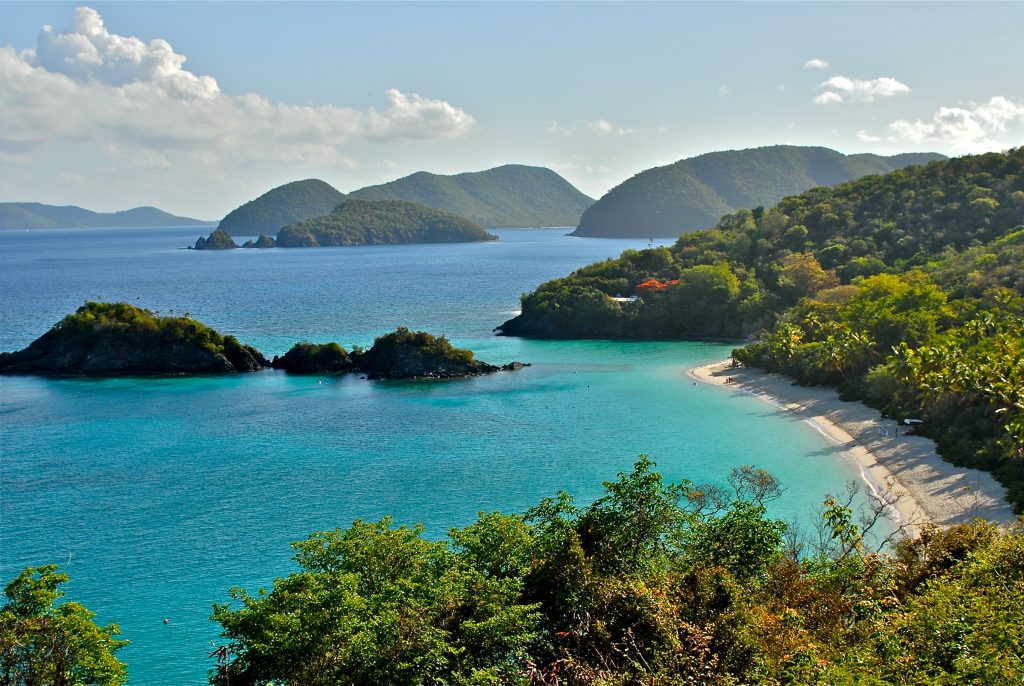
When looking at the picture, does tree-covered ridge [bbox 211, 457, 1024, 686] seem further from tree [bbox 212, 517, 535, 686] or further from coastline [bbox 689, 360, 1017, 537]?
coastline [bbox 689, 360, 1017, 537]

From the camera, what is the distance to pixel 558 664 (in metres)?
18.0

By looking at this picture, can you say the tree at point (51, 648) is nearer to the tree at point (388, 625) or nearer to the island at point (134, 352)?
the tree at point (388, 625)

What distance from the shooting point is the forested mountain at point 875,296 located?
4631 centimetres

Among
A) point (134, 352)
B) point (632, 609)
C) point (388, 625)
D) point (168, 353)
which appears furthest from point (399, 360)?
point (632, 609)

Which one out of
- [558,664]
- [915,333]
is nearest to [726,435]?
[915,333]

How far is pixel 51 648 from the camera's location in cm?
1941

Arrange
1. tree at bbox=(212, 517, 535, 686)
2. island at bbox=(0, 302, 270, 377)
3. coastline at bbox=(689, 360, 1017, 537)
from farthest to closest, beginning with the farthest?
island at bbox=(0, 302, 270, 377), coastline at bbox=(689, 360, 1017, 537), tree at bbox=(212, 517, 535, 686)

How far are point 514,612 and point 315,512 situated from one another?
22649 mm

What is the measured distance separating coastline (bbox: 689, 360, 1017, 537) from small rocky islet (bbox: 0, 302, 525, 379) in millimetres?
29395

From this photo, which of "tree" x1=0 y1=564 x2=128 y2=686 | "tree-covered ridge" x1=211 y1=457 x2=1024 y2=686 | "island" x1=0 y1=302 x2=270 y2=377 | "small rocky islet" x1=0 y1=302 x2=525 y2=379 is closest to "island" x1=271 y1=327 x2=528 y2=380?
"small rocky islet" x1=0 y1=302 x2=525 y2=379

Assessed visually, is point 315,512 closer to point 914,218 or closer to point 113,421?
point 113,421

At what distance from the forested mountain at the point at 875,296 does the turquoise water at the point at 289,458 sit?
7.17m

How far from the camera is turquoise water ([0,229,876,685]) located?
34.1m

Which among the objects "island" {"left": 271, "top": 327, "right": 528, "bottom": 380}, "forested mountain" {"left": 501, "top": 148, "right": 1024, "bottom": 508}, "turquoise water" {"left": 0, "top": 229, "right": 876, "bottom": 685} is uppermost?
"forested mountain" {"left": 501, "top": 148, "right": 1024, "bottom": 508}
